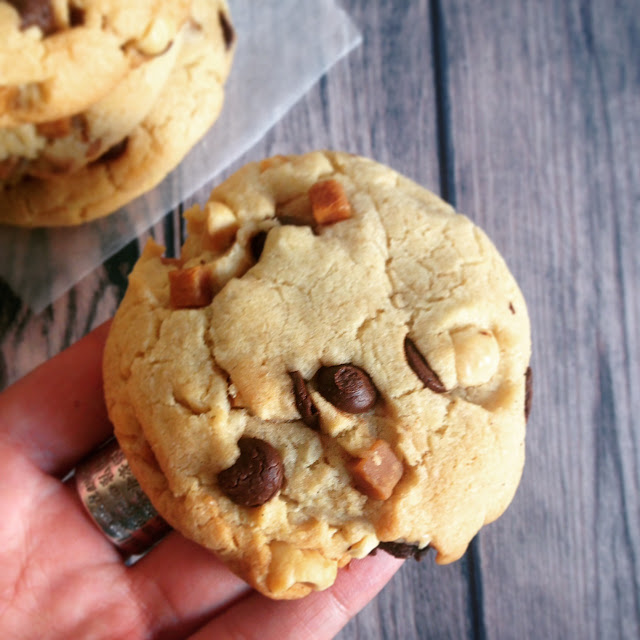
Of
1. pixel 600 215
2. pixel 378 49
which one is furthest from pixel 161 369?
pixel 600 215

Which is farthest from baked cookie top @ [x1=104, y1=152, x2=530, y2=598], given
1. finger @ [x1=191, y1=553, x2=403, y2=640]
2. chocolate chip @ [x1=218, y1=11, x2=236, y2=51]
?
chocolate chip @ [x1=218, y1=11, x2=236, y2=51]

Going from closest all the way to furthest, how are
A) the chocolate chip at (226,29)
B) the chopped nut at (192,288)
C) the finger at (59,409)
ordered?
the chopped nut at (192,288) < the finger at (59,409) < the chocolate chip at (226,29)

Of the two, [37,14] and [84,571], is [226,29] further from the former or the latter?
[84,571]

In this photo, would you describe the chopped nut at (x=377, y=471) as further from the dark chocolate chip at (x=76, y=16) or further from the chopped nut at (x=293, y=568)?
the dark chocolate chip at (x=76, y=16)

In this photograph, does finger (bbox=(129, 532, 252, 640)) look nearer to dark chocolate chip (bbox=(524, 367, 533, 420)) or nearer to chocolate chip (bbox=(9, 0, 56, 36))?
dark chocolate chip (bbox=(524, 367, 533, 420))

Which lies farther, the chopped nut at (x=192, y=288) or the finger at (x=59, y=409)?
the finger at (x=59, y=409)

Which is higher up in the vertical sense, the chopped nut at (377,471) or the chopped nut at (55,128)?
the chopped nut at (55,128)

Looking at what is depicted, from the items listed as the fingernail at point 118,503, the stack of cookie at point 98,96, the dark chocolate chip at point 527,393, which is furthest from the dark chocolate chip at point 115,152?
the dark chocolate chip at point 527,393
